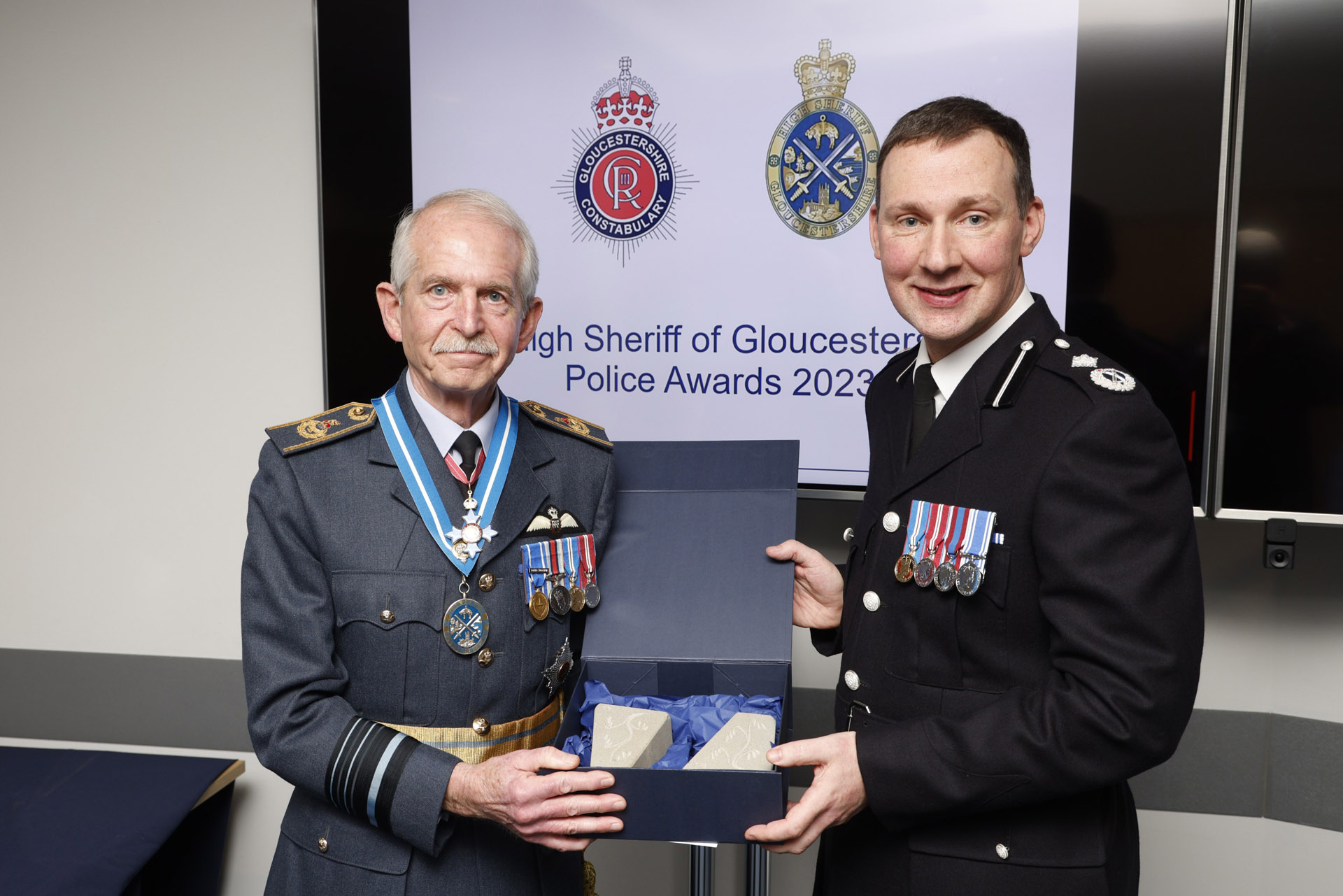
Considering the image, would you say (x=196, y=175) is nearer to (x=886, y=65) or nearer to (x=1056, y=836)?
(x=886, y=65)

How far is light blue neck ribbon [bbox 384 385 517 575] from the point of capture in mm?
1478

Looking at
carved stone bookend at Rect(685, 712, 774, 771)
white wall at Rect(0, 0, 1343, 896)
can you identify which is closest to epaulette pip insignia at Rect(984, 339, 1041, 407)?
carved stone bookend at Rect(685, 712, 774, 771)

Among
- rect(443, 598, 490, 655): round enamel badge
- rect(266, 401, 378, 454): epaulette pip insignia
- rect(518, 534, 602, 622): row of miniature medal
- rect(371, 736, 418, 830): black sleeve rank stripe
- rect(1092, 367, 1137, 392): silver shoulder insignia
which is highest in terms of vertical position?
rect(1092, 367, 1137, 392): silver shoulder insignia

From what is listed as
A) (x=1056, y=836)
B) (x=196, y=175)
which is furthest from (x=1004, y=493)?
(x=196, y=175)

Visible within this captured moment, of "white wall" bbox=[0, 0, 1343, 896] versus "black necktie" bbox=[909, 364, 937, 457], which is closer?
"black necktie" bbox=[909, 364, 937, 457]

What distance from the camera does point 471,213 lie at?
150cm

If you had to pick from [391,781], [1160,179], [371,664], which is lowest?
[391,781]

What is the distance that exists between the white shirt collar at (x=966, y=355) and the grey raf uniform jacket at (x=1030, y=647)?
2cm

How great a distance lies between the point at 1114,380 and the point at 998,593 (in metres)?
0.31

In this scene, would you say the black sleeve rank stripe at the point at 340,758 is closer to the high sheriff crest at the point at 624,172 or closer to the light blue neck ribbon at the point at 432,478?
the light blue neck ribbon at the point at 432,478

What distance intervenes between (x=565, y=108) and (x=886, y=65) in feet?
2.68

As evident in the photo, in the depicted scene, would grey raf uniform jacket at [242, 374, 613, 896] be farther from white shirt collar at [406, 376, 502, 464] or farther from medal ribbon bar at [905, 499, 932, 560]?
medal ribbon bar at [905, 499, 932, 560]

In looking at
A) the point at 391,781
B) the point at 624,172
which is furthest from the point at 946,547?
the point at 624,172

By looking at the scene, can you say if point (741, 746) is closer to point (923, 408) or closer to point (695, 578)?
point (695, 578)
